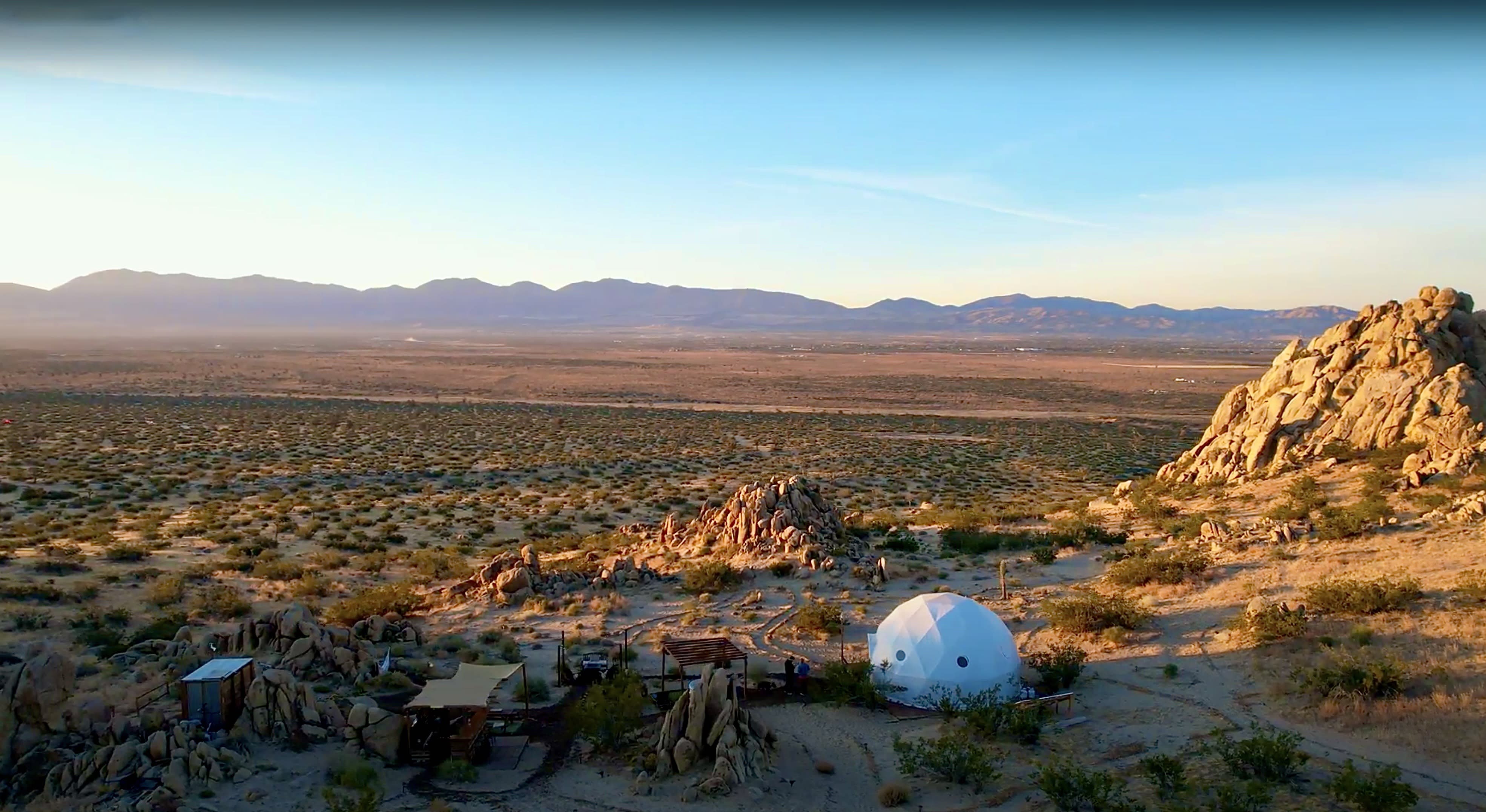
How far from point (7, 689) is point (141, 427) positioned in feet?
152

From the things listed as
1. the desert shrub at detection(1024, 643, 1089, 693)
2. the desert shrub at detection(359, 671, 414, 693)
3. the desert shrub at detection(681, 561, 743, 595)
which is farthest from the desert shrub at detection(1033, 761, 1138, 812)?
the desert shrub at detection(681, 561, 743, 595)

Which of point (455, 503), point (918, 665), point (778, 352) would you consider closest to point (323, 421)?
point (455, 503)

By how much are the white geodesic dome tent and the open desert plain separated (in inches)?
5.1

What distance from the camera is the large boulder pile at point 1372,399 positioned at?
23484 millimetres

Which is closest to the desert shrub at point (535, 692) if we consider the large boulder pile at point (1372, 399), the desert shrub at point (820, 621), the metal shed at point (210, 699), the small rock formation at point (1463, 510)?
the metal shed at point (210, 699)

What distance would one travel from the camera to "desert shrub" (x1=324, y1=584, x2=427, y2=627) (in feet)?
59.6

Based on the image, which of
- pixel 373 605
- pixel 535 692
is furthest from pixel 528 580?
pixel 535 692

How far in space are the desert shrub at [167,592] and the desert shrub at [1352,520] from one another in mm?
26149

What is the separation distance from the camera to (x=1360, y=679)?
1305cm

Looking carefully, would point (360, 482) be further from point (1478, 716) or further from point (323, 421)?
point (1478, 716)

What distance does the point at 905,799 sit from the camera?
11.7 metres

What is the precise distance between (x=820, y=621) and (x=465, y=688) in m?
7.97

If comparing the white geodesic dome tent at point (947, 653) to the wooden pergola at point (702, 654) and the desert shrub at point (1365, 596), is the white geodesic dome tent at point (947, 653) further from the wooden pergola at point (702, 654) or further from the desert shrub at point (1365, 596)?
the desert shrub at point (1365, 596)

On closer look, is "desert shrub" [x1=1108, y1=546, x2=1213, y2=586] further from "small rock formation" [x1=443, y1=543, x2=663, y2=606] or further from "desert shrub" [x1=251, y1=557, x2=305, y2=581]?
"desert shrub" [x1=251, y1=557, x2=305, y2=581]
